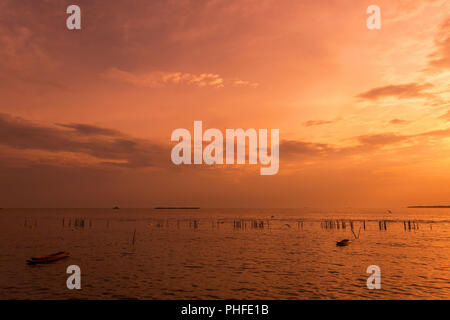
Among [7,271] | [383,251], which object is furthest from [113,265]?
[383,251]

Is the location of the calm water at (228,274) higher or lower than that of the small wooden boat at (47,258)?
lower

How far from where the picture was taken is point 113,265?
3659 centimetres

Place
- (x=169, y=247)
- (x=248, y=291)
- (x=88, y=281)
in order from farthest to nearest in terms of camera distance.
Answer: (x=169, y=247) < (x=88, y=281) < (x=248, y=291)

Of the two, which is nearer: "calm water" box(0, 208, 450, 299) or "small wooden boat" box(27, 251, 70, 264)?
"calm water" box(0, 208, 450, 299)

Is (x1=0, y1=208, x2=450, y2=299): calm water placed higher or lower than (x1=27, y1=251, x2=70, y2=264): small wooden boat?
lower

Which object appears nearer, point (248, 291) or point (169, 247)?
point (248, 291)

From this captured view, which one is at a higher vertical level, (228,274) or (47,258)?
(47,258)

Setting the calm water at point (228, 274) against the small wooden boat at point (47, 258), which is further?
the small wooden boat at point (47, 258)

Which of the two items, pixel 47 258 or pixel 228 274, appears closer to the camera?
pixel 228 274
